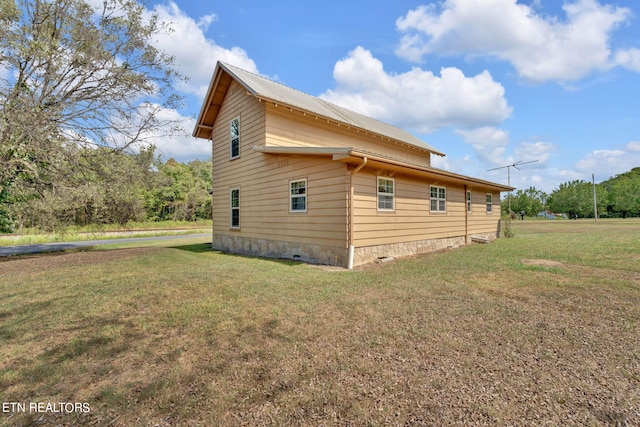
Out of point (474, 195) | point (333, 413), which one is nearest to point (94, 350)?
point (333, 413)

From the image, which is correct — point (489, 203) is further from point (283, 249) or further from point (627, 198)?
point (627, 198)

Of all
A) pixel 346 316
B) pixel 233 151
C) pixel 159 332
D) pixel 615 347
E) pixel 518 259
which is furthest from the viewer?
pixel 233 151

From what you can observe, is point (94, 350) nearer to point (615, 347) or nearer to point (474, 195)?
point (615, 347)

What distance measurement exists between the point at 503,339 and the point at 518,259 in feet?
20.5

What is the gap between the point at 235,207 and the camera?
12789 millimetres

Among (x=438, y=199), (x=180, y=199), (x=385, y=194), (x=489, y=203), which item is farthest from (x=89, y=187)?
(x=180, y=199)

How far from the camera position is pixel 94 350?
322 centimetres

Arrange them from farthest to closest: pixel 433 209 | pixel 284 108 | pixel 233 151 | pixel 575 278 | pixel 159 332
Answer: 1. pixel 233 151
2. pixel 433 209
3. pixel 284 108
4. pixel 575 278
5. pixel 159 332

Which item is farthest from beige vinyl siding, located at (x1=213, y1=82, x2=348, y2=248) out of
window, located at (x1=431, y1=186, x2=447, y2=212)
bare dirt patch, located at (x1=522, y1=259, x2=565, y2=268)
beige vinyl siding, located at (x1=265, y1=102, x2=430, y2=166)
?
window, located at (x1=431, y1=186, x2=447, y2=212)

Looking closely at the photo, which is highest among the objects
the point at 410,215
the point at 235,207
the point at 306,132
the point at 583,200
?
the point at 306,132

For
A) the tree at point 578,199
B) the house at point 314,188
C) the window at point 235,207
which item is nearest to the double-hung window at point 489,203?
the house at point 314,188

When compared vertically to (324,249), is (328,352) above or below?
below

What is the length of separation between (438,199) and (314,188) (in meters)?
5.92

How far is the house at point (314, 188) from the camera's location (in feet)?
26.9
